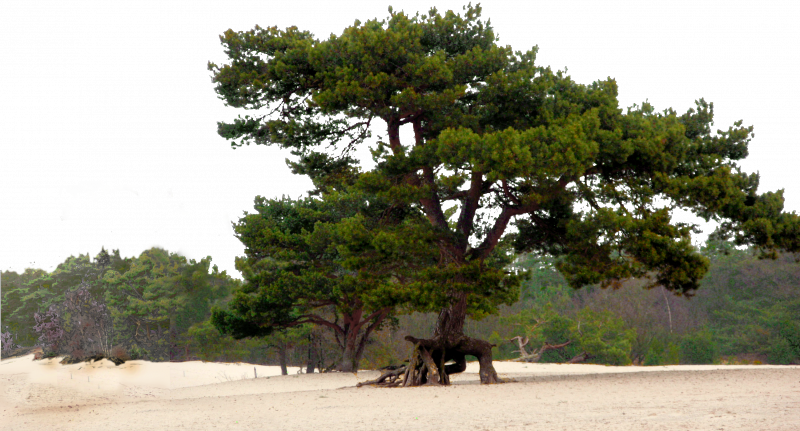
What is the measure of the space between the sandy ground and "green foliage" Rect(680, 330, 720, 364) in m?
18.8

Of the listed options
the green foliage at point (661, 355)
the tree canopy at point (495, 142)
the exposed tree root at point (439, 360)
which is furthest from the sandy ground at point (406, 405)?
the green foliage at point (661, 355)

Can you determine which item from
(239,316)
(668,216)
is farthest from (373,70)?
(239,316)

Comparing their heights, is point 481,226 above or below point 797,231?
above

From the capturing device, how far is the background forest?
12.4m

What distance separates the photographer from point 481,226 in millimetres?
13148

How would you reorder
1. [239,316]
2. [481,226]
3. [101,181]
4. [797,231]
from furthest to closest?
1. [239,316]
2. [481,226]
3. [797,231]
4. [101,181]

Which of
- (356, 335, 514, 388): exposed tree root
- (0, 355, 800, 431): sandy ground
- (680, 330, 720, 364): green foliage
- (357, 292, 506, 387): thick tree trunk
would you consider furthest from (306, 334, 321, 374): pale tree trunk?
(680, 330, 720, 364): green foliage

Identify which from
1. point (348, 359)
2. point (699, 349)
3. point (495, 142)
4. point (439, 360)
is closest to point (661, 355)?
point (699, 349)

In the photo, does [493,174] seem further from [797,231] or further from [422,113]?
[797,231]

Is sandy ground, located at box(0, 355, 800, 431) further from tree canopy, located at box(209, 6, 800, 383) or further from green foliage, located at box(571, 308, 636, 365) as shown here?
green foliage, located at box(571, 308, 636, 365)

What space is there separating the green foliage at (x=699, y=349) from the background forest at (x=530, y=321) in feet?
0.14

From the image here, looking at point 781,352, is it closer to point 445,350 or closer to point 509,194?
point 445,350

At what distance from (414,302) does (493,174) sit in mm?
2254

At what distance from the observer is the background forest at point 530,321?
40.7ft
